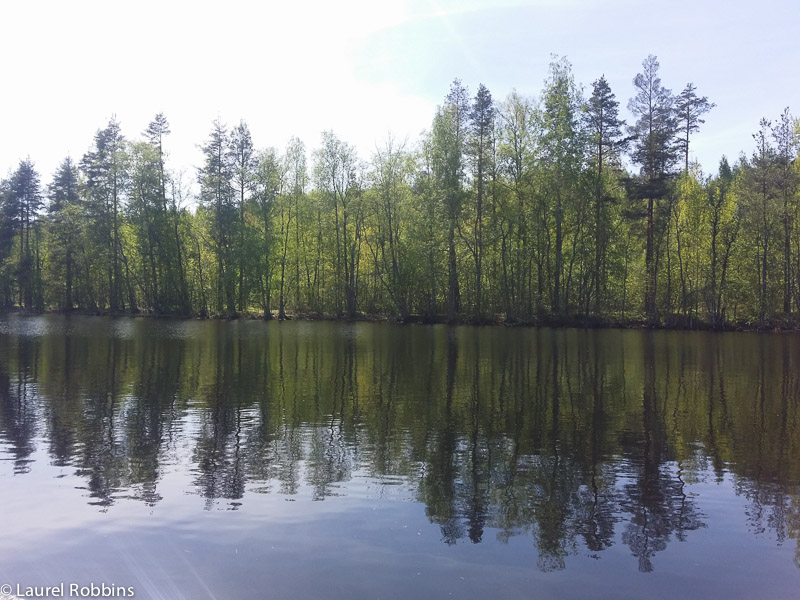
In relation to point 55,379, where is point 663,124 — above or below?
above

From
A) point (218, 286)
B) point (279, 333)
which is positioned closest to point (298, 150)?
point (218, 286)

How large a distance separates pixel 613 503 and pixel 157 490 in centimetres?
782

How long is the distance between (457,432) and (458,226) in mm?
46997

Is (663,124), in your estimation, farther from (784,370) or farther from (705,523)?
(705,523)

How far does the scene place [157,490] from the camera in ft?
31.2

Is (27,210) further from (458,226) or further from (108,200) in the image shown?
(458,226)

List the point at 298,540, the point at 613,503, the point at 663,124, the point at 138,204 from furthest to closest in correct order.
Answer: the point at 138,204, the point at 663,124, the point at 613,503, the point at 298,540

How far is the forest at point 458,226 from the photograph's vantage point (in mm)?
53281

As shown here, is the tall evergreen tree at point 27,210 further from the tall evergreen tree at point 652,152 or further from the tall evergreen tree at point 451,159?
the tall evergreen tree at point 652,152

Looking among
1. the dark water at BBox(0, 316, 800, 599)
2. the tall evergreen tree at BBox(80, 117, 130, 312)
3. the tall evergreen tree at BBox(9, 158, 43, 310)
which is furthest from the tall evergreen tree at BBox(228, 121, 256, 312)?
the dark water at BBox(0, 316, 800, 599)

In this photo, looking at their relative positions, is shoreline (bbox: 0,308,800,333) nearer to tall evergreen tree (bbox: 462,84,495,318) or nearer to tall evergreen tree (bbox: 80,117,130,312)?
tall evergreen tree (bbox: 462,84,495,318)

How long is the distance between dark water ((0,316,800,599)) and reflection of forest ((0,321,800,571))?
6cm

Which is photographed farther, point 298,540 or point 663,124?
point 663,124

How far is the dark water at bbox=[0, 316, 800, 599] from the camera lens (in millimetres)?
6738
